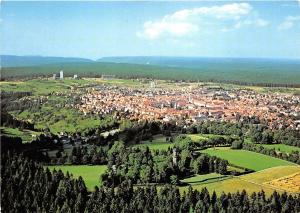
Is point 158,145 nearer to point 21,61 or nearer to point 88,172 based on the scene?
point 88,172

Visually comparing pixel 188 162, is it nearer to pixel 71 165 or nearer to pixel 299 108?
pixel 71 165

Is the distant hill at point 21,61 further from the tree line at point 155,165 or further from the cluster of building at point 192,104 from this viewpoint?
the tree line at point 155,165

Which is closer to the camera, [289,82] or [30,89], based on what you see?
[30,89]

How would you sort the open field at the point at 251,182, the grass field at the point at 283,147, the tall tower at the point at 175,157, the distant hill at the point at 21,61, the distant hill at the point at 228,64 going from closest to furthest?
the open field at the point at 251,182 → the tall tower at the point at 175,157 → the grass field at the point at 283,147 → the distant hill at the point at 21,61 → the distant hill at the point at 228,64

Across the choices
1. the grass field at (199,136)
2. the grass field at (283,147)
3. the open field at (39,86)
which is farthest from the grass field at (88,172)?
the open field at (39,86)

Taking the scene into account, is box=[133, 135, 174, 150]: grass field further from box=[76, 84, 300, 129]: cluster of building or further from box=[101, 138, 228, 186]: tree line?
box=[76, 84, 300, 129]: cluster of building

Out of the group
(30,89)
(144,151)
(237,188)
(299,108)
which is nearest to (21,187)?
(144,151)
